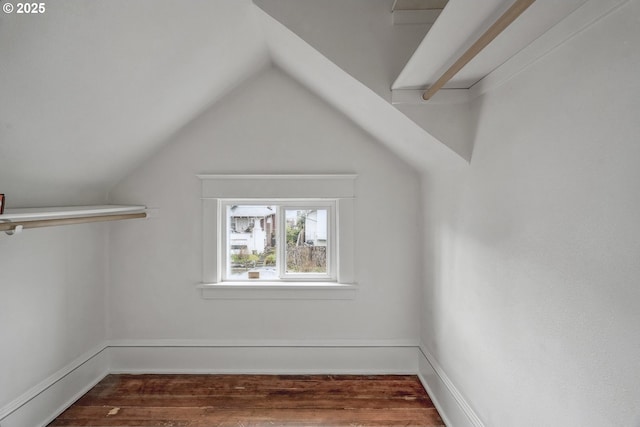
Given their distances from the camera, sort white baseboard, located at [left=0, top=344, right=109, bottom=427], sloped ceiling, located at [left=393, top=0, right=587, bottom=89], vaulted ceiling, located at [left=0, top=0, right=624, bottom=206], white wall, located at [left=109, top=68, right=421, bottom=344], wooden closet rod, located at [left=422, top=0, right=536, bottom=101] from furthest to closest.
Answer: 1. white wall, located at [left=109, top=68, right=421, bottom=344]
2. white baseboard, located at [left=0, top=344, right=109, bottom=427]
3. vaulted ceiling, located at [left=0, top=0, right=624, bottom=206]
4. sloped ceiling, located at [left=393, top=0, right=587, bottom=89]
5. wooden closet rod, located at [left=422, top=0, right=536, bottom=101]

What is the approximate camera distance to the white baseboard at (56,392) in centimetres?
202

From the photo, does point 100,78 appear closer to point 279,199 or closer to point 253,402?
point 279,199

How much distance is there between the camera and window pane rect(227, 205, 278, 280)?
3006mm

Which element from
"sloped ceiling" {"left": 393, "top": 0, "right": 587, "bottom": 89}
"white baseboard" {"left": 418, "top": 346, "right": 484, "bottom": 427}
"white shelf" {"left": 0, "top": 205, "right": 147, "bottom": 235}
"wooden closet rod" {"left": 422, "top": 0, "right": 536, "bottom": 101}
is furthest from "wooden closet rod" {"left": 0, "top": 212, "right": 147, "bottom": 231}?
"white baseboard" {"left": 418, "top": 346, "right": 484, "bottom": 427}

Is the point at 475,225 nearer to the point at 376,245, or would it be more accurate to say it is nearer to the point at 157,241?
the point at 376,245

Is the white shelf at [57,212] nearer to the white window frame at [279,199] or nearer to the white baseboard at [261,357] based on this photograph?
the white window frame at [279,199]

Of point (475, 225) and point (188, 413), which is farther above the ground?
point (475, 225)

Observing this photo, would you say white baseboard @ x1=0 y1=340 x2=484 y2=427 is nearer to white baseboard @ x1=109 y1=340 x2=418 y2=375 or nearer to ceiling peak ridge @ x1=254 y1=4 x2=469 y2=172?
white baseboard @ x1=109 y1=340 x2=418 y2=375

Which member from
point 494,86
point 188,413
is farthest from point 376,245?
point 188,413

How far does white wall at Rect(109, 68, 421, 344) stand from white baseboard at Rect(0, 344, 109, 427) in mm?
252

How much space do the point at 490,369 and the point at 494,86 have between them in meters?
1.30

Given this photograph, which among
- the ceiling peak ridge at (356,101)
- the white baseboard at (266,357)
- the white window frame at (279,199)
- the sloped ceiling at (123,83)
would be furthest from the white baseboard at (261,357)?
the ceiling peak ridge at (356,101)

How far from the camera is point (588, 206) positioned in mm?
1066

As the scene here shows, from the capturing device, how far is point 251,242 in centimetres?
303
